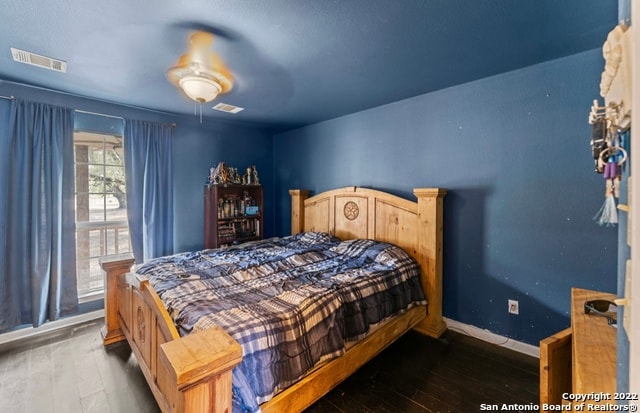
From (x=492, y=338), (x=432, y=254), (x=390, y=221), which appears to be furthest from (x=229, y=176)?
(x=492, y=338)

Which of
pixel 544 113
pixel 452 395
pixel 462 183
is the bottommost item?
pixel 452 395

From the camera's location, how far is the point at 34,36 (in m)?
1.85

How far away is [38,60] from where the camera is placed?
7.16ft

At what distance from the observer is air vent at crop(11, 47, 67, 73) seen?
81.5 inches

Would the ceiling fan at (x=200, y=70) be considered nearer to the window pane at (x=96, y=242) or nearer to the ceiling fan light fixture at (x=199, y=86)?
the ceiling fan light fixture at (x=199, y=86)

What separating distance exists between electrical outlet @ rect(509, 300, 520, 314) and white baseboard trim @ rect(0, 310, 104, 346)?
4206mm

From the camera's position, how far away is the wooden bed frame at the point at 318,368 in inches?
39.8

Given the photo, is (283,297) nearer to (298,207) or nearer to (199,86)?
(199,86)

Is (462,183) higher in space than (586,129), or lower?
lower

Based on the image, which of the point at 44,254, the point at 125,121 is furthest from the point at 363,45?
the point at 44,254

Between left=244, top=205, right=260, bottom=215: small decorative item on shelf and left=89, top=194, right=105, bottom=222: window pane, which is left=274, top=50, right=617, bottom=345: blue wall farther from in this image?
left=89, top=194, right=105, bottom=222: window pane

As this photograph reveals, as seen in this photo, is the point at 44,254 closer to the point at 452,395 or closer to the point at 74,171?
the point at 74,171

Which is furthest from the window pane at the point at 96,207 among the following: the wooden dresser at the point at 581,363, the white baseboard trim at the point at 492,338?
the wooden dresser at the point at 581,363

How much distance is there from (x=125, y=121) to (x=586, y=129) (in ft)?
14.6
